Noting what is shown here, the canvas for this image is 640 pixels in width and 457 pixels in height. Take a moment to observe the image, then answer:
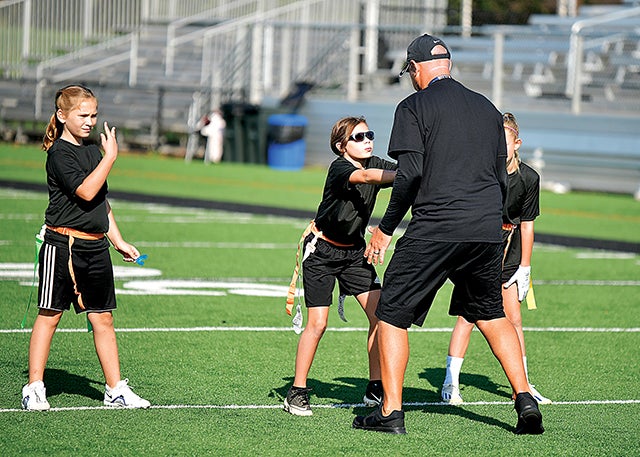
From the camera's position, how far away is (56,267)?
638 centimetres

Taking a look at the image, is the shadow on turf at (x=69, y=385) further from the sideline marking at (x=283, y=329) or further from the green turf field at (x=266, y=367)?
the sideline marking at (x=283, y=329)

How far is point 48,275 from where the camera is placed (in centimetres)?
639

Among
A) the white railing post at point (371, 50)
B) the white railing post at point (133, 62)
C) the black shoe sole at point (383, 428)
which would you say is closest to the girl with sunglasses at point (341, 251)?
the black shoe sole at point (383, 428)

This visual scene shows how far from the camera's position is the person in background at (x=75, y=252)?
636 centimetres

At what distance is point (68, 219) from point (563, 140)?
19781 millimetres

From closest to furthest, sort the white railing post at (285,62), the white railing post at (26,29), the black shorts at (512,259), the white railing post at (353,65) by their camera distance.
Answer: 1. the black shorts at (512,259)
2. the white railing post at (353,65)
3. the white railing post at (285,62)
4. the white railing post at (26,29)

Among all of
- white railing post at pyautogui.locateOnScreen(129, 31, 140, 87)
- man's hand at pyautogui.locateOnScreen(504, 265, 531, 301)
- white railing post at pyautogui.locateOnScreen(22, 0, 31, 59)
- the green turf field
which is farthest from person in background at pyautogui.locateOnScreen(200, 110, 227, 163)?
man's hand at pyautogui.locateOnScreen(504, 265, 531, 301)

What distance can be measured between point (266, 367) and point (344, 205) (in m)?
1.62

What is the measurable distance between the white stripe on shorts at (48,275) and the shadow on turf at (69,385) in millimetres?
629

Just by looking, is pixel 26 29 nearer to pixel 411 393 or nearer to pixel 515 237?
pixel 515 237

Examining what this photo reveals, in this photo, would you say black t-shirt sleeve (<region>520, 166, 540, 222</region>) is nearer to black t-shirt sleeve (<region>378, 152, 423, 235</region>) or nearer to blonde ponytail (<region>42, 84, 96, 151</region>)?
black t-shirt sleeve (<region>378, 152, 423, 235</region>)

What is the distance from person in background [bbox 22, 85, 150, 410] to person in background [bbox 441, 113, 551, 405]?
6.36 ft

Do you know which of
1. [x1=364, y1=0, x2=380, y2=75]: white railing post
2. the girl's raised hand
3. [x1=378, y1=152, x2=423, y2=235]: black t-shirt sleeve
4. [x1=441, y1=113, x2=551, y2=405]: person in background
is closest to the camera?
[x1=378, y1=152, x2=423, y2=235]: black t-shirt sleeve

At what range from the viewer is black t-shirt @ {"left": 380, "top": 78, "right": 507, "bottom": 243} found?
19.1ft
